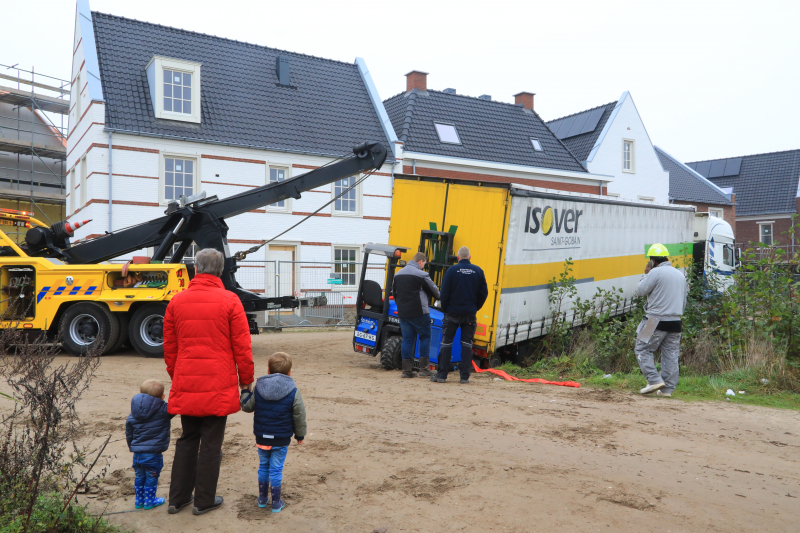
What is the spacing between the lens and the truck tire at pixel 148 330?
38.0 feet

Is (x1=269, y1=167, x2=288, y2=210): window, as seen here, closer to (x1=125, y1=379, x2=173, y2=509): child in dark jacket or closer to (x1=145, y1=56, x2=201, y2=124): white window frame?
(x1=145, y1=56, x2=201, y2=124): white window frame

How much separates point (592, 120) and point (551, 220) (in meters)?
21.5

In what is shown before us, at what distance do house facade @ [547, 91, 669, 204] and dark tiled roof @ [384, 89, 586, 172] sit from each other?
5.24ft

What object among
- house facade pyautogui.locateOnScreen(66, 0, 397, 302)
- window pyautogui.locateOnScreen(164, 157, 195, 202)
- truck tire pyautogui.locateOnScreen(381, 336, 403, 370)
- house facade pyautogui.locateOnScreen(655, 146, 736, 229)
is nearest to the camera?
truck tire pyautogui.locateOnScreen(381, 336, 403, 370)

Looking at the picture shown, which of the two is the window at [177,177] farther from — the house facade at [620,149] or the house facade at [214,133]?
the house facade at [620,149]

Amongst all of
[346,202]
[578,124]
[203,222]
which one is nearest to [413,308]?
[203,222]

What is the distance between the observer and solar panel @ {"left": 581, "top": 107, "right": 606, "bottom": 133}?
29.8 metres

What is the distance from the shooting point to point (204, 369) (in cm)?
415

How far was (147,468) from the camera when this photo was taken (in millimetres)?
4266

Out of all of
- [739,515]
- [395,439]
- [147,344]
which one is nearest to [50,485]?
[395,439]

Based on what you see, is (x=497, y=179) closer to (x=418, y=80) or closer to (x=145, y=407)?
(x=418, y=80)

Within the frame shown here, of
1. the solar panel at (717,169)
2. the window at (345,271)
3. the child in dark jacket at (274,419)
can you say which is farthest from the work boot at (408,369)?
the solar panel at (717,169)

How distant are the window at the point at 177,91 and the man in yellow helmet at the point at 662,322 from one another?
53.8 ft

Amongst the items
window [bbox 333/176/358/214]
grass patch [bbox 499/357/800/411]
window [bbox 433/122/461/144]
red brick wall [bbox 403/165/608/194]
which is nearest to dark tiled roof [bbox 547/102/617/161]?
red brick wall [bbox 403/165/608/194]
